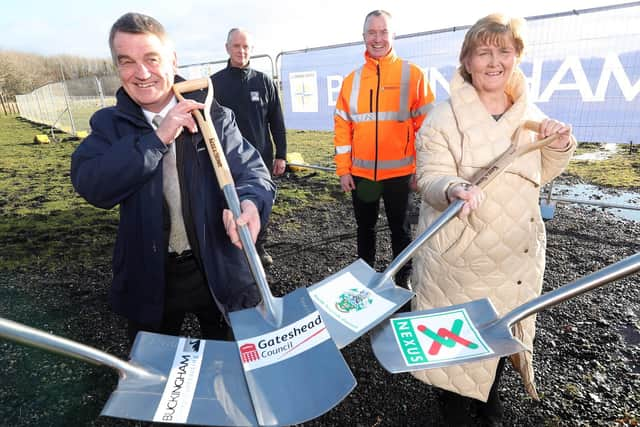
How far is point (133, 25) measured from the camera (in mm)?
1342

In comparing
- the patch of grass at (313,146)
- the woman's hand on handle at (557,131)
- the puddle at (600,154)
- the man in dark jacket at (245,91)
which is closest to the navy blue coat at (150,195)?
the woman's hand on handle at (557,131)

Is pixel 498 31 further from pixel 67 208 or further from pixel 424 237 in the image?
pixel 67 208

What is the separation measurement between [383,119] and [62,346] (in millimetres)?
2572

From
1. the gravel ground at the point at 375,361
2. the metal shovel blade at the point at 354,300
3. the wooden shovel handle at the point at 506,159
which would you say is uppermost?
the wooden shovel handle at the point at 506,159

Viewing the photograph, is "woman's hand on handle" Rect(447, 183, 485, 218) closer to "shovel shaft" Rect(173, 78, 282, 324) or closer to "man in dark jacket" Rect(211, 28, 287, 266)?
"shovel shaft" Rect(173, 78, 282, 324)

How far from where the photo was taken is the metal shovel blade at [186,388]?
992mm

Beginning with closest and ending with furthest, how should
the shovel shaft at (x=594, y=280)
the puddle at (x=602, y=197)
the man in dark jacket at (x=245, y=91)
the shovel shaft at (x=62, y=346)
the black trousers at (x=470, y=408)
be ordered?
the shovel shaft at (x=62, y=346) < the shovel shaft at (x=594, y=280) < the black trousers at (x=470, y=408) < the man in dark jacket at (x=245, y=91) < the puddle at (x=602, y=197)

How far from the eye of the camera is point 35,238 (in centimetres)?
498

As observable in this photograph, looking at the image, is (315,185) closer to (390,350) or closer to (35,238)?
(35,238)

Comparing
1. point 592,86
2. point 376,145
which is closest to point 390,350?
point 376,145

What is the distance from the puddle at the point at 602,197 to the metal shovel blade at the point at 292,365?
485cm

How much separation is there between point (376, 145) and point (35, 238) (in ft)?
15.4

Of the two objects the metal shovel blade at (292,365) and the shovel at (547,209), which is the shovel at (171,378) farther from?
the shovel at (547,209)

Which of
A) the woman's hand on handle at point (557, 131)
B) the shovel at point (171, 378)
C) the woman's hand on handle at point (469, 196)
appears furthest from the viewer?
Result: the woman's hand on handle at point (557, 131)
